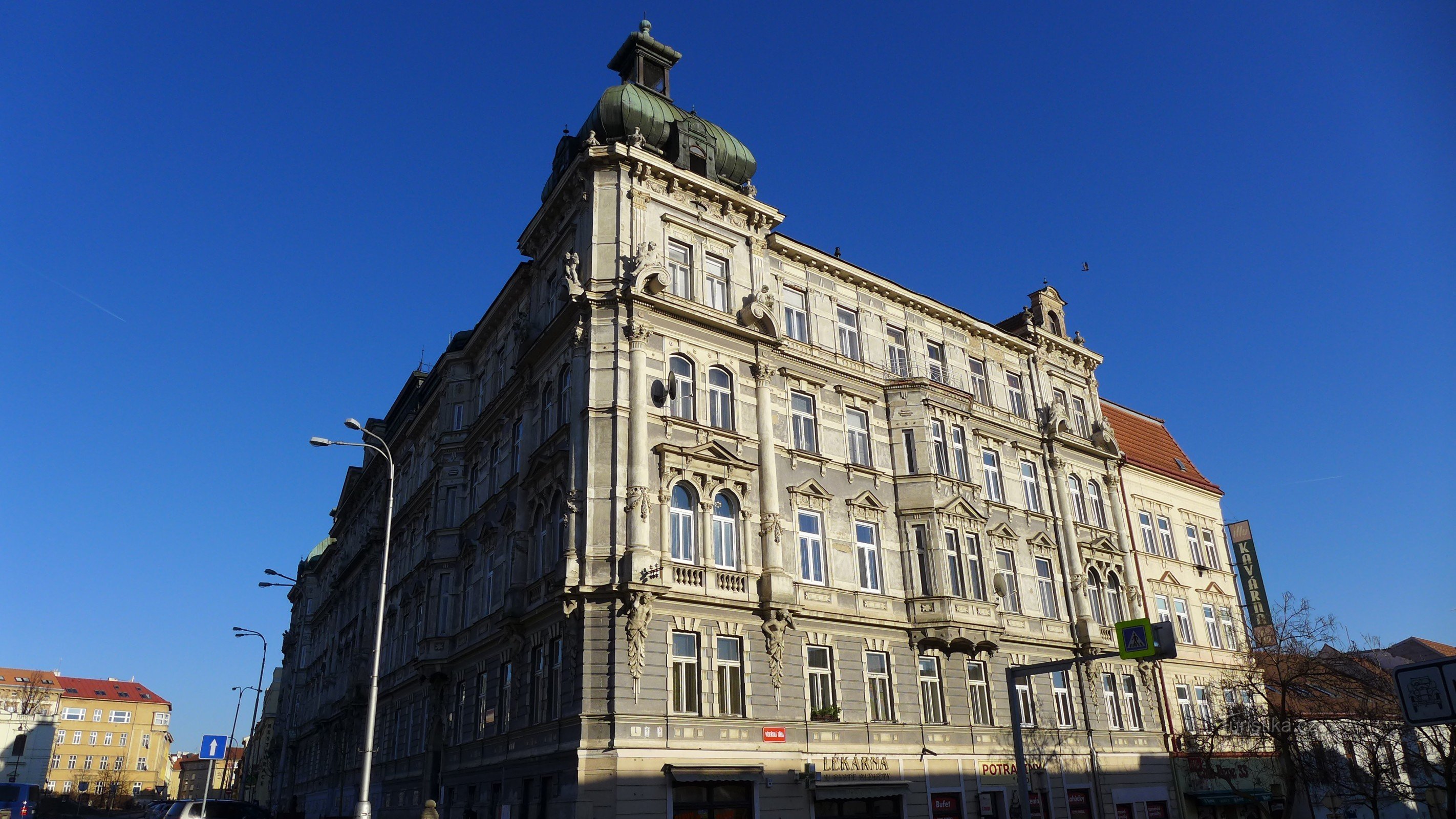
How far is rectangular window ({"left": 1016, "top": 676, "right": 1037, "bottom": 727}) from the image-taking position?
3319 centimetres

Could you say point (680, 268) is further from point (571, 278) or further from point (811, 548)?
point (811, 548)

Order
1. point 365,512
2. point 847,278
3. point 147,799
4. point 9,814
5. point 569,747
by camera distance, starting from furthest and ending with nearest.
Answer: point 147,799, point 365,512, point 9,814, point 847,278, point 569,747

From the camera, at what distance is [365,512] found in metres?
59.4

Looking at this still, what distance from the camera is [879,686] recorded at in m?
30.0

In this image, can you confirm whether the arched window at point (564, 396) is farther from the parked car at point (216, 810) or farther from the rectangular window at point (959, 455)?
the parked car at point (216, 810)

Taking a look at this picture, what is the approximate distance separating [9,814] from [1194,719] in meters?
54.9

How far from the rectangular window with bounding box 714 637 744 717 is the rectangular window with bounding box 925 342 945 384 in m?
15.6

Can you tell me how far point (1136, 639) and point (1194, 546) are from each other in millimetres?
25632

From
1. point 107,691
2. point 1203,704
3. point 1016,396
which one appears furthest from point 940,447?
point 107,691

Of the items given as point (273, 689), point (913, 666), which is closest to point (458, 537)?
point (913, 666)

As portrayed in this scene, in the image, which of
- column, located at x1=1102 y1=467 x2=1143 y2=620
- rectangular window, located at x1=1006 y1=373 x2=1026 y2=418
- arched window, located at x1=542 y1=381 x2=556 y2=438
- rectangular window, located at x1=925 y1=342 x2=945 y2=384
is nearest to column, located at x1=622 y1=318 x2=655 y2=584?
arched window, located at x1=542 y1=381 x2=556 y2=438

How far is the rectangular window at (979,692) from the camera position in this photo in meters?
31.9

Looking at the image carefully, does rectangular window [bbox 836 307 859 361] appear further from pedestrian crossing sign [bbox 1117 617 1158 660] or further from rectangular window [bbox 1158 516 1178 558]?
rectangular window [bbox 1158 516 1178 558]

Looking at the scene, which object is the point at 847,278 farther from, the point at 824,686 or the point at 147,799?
the point at 147,799
